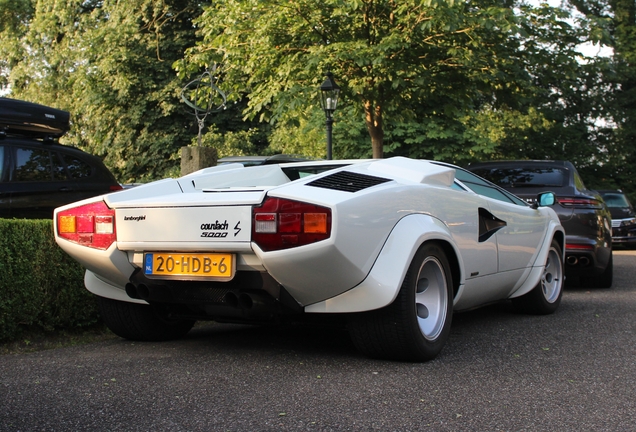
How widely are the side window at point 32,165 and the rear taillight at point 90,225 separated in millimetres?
3518

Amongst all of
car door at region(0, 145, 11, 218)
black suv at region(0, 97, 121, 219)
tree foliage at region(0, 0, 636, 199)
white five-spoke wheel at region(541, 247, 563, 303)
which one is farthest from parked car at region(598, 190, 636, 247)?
car door at region(0, 145, 11, 218)

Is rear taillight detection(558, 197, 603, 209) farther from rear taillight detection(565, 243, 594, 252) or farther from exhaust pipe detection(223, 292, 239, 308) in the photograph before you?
exhaust pipe detection(223, 292, 239, 308)

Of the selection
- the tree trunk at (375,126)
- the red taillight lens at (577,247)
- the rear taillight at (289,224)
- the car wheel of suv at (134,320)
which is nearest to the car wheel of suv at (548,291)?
the red taillight lens at (577,247)

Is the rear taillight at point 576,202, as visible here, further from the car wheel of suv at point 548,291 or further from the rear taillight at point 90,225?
the rear taillight at point 90,225

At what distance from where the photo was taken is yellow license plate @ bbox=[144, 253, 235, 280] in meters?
4.18

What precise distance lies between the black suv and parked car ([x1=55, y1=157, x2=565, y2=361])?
312cm

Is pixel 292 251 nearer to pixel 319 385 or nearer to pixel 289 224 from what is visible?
pixel 289 224

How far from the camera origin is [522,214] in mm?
6336

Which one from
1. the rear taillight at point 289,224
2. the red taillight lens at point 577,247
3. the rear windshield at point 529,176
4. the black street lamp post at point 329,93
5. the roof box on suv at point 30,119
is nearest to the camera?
the rear taillight at point 289,224

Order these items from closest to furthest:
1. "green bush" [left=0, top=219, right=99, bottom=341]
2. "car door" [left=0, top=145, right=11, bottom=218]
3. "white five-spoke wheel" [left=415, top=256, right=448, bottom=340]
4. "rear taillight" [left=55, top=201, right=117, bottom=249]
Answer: "rear taillight" [left=55, top=201, right=117, bottom=249], "white five-spoke wheel" [left=415, top=256, right=448, bottom=340], "green bush" [left=0, top=219, right=99, bottom=341], "car door" [left=0, top=145, right=11, bottom=218]

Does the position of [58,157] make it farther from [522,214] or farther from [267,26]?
[267,26]

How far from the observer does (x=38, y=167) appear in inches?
318

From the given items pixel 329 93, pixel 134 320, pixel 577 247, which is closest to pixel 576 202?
pixel 577 247

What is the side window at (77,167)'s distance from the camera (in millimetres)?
8411
